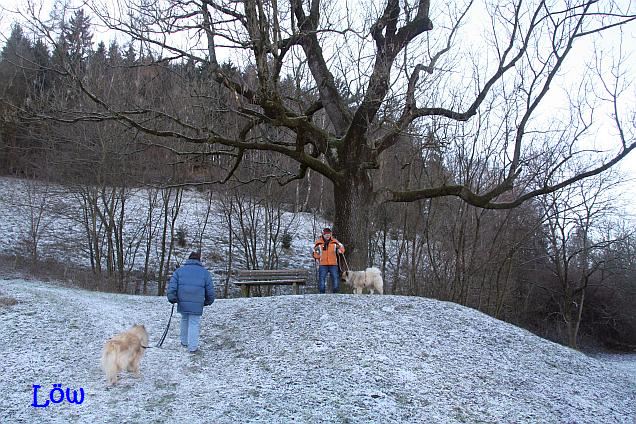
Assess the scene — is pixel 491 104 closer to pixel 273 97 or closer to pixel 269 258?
pixel 273 97

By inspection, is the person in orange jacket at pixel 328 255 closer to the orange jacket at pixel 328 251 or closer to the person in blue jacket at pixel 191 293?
the orange jacket at pixel 328 251

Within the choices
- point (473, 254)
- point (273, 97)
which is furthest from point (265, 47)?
point (473, 254)

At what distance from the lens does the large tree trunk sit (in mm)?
15383

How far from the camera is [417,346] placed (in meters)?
9.25

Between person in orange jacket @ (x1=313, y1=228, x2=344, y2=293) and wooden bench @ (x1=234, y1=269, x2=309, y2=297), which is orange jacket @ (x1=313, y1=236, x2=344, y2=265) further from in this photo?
wooden bench @ (x1=234, y1=269, x2=309, y2=297)

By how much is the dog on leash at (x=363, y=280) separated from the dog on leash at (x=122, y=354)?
665cm

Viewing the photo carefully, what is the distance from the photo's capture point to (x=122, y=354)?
24.0ft

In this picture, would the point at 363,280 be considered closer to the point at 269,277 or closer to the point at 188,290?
the point at 269,277

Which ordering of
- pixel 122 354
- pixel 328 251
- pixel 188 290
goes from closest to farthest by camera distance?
pixel 122 354 → pixel 188 290 → pixel 328 251

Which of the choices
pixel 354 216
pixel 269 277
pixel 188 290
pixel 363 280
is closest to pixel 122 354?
pixel 188 290

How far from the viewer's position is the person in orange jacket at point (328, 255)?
13.5 meters

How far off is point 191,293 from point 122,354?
166 centimetres

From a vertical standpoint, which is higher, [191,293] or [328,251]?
[328,251]

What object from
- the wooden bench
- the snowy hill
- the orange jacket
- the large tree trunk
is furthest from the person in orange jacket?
the wooden bench
